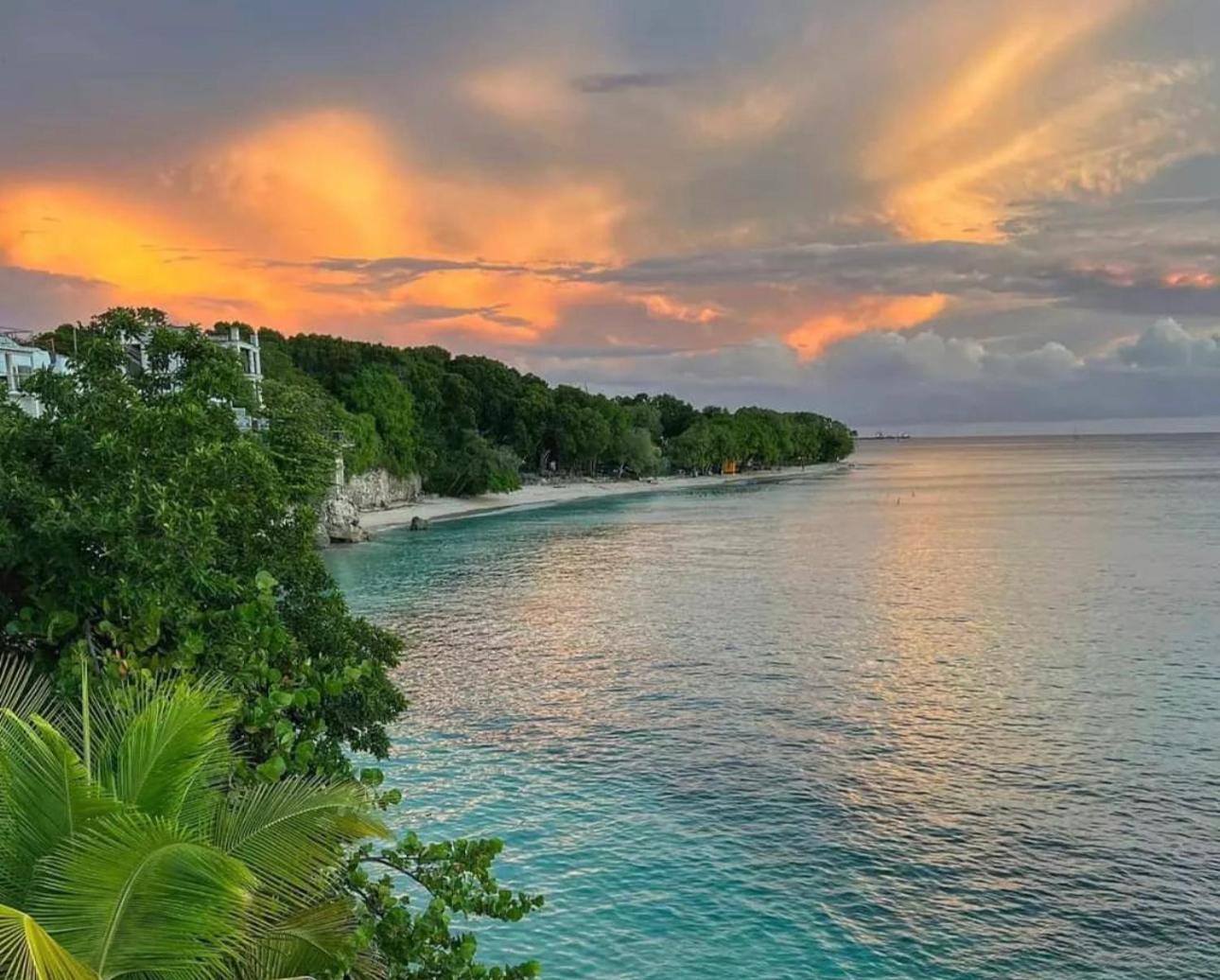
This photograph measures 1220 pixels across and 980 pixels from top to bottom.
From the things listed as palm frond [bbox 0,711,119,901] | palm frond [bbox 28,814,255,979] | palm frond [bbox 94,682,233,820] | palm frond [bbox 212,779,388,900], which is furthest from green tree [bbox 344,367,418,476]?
palm frond [bbox 28,814,255,979]

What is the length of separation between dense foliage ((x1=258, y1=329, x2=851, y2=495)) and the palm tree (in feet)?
250

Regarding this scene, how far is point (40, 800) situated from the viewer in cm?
521

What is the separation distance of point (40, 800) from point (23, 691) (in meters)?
4.35

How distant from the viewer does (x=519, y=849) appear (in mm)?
16844

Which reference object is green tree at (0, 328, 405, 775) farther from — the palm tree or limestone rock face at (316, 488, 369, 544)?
limestone rock face at (316, 488, 369, 544)

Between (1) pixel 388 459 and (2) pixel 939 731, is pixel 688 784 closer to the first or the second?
(2) pixel 939 731

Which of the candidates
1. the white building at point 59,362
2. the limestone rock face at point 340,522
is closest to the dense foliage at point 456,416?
the limestone rock face at point 340,522

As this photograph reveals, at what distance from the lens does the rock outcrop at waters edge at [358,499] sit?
7189 centimetres

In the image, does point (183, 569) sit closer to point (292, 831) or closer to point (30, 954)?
point (292, 831)

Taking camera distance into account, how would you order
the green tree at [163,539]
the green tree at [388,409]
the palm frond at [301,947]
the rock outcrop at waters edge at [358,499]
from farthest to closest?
the green tree at [388,409], the rock outcrop at waters edge at [358,499], the green tree at [163,539], the palm frond at [301,947]

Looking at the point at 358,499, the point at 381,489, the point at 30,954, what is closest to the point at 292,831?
the point at 30,954

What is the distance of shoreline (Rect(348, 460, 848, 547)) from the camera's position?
91.1 metres

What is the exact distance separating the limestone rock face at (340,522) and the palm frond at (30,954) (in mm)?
67453

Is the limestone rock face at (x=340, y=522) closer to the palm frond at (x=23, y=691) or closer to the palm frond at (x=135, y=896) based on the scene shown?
the palm frond at (x=23, y=691)
